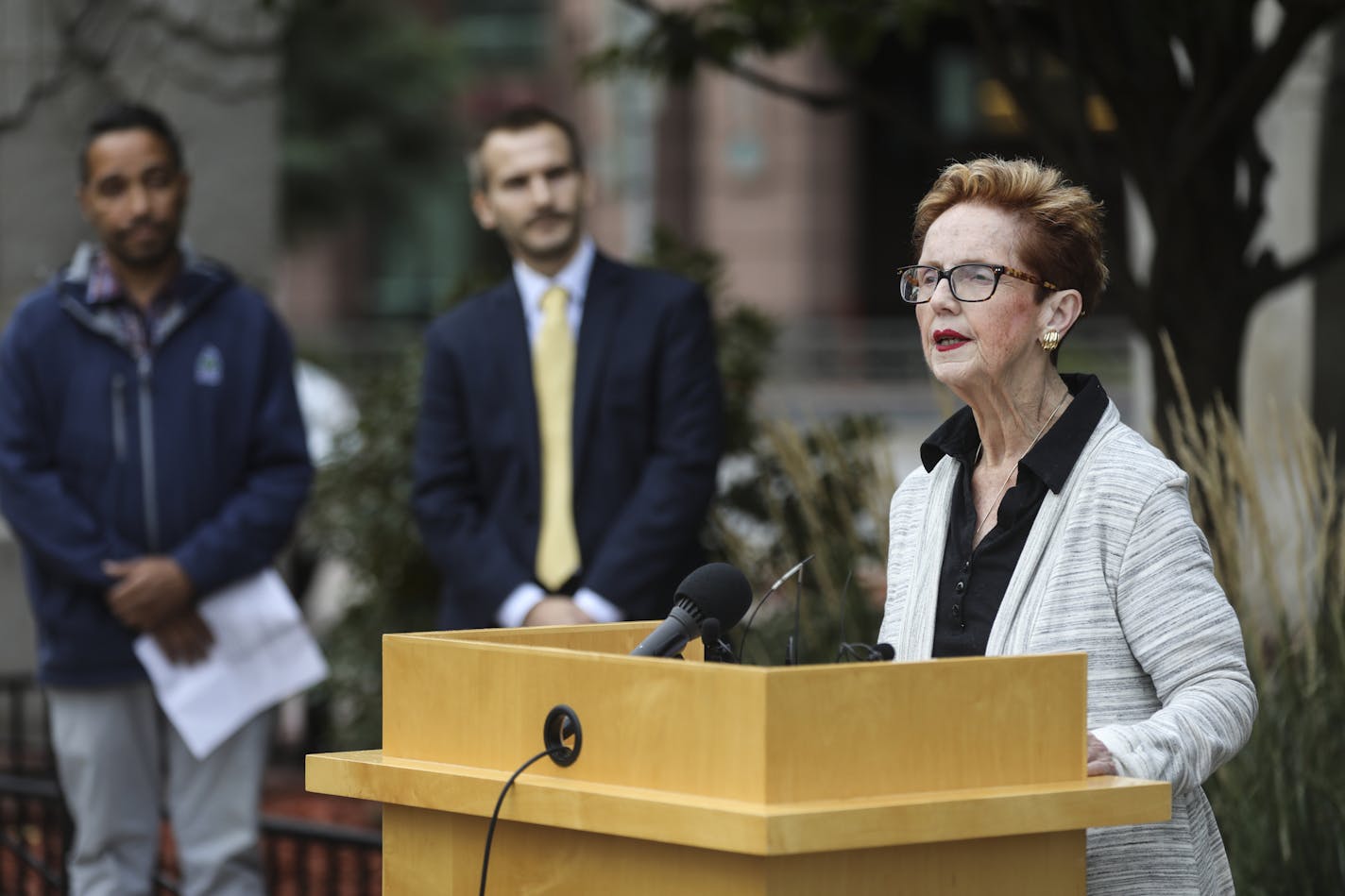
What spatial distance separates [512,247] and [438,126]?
91.6 feet

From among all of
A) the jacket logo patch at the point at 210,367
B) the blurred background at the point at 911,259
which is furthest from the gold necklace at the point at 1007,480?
the jacket logo patch at the point at 210,367

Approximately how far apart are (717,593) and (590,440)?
2.85m

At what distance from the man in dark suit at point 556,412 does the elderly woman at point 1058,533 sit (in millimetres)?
2184

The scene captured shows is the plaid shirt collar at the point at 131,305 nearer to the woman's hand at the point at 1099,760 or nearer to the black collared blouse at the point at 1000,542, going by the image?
the black collared blouse at the point at 1000,542

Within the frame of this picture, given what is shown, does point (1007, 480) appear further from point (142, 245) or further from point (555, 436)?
point (142, 245)

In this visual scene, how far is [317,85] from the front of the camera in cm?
2933

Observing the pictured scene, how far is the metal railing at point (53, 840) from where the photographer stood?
6.84m

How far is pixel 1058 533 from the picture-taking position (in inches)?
135

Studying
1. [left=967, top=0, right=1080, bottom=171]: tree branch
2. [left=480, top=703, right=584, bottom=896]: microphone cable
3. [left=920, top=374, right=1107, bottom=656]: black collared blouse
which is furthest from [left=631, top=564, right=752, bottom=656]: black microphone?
[left=967, top=0, right=1080, bottom=171]: tree branch

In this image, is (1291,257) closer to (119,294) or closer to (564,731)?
(119,294)

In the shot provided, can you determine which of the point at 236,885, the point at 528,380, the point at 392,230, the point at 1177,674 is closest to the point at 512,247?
the point at 528,380

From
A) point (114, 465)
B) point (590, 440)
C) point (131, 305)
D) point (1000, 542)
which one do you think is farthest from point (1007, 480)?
point (131, 305)

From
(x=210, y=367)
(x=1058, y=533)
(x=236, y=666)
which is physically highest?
(x=210, y=367)

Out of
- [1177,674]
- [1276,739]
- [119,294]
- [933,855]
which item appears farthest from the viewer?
[119,294]
